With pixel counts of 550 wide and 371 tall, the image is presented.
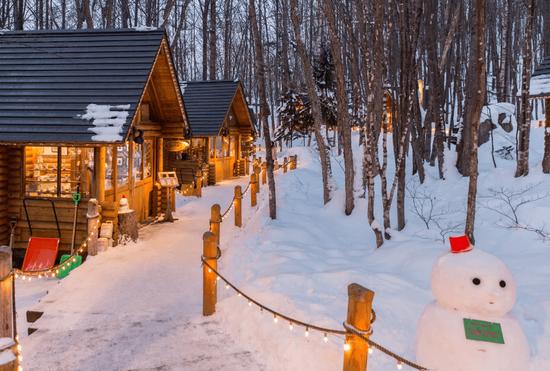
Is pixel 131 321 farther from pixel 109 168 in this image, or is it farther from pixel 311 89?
pixel 311 89

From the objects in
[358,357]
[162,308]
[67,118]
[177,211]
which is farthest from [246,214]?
[358,357]

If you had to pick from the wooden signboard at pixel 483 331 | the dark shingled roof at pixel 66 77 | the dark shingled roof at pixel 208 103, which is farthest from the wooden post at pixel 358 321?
the dark shingled roof at pixel 208 103

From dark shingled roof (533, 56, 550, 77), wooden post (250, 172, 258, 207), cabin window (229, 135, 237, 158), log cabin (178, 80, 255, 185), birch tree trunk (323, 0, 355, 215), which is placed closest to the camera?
birch tree trunk (323, 0, 355, 215)

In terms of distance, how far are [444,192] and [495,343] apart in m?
11.9

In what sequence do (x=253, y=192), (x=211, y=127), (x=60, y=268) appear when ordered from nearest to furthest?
(x=60, y=268) < (x=253, y=192) < (x=211, y=127)

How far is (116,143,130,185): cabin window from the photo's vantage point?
39.9ft

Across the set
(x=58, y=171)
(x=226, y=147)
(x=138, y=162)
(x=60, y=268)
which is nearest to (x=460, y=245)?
(x=60, y=268)

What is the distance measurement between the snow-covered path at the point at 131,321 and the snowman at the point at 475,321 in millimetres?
2150

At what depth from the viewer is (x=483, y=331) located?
3643mm

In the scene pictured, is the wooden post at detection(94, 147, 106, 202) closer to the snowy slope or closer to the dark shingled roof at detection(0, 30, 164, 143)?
the dark shingled roof at detection(0, 30, 164, 143)

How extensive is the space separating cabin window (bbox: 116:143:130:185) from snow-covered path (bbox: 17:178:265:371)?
8.43 feet

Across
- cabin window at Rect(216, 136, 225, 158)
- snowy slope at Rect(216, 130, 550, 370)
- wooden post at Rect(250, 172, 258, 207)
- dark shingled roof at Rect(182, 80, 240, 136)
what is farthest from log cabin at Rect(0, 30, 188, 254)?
cabin window at Rect(216, 136, 225, 158)

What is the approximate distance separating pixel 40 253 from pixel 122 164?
3.21m

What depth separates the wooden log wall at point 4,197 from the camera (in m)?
10.8
